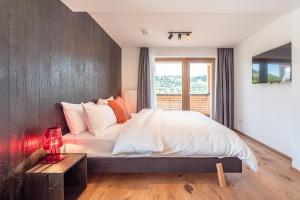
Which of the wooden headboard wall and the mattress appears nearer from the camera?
the wooden headboard wall

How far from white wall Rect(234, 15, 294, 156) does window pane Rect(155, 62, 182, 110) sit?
150 centimetres

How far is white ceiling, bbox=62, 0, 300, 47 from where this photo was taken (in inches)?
96.7

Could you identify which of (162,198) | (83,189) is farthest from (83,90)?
(162,198)

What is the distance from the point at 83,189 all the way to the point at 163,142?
3.19ft

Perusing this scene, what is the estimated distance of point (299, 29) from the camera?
8.97 ft

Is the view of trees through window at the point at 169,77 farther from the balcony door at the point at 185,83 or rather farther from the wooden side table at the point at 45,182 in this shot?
the wooden side table at the point at 45,182

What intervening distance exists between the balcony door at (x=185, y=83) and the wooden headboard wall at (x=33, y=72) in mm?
3094

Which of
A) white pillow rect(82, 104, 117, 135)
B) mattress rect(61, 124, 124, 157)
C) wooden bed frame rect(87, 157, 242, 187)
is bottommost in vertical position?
wooden bed frame rect(87, 157, 242, 187)

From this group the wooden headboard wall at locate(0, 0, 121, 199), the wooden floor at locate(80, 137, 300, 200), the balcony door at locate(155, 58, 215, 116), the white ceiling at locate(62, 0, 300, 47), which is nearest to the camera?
the wooden headboard wall at locate(0, 0, 121, 199)

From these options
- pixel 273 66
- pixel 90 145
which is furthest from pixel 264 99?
pixel 90 145

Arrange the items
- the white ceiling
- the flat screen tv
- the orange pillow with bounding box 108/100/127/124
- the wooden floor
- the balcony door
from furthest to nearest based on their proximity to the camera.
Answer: the balcony door < the orange pillow with bounding box 108/100/127/124 < the flat screen tv < the white ceiling < the wooden floor

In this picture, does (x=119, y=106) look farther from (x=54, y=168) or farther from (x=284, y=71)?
(x=284, y=71)

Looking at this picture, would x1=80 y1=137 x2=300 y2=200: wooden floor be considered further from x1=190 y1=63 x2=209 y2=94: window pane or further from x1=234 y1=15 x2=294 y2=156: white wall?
x1=190 y1=63 x2=209 y2=94: window pane

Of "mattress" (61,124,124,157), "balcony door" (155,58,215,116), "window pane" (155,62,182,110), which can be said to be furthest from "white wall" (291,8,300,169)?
"window pane" (155,62,182,110)
